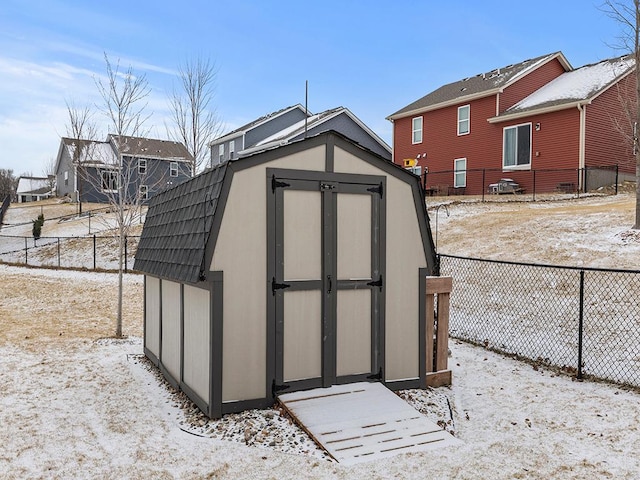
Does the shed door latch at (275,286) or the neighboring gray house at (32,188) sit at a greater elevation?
the neighboring gray house at (32,188)

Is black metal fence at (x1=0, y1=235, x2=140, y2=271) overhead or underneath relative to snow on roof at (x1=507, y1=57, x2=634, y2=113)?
underneath

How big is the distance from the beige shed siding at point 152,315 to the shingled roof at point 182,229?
378 mm

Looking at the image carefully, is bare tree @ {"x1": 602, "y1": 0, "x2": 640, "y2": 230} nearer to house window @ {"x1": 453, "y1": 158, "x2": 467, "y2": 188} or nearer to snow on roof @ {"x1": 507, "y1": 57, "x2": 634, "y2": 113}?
snow on roof @ {"x1": 507, "y1": 57, "x2": 634, "y2": 113}

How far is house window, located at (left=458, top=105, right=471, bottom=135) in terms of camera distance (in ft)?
81.8

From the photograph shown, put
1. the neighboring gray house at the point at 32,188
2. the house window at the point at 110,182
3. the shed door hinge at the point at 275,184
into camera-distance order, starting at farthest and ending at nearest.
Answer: the neighboring gray house at the point at 32,188
the house window at the point at 110,182
the shed door hinge at the point at 275,184

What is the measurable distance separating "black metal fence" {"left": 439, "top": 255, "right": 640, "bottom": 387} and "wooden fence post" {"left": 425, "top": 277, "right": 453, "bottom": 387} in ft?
4.94

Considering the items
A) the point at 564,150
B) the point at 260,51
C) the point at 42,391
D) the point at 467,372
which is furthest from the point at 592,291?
the point at 260,51

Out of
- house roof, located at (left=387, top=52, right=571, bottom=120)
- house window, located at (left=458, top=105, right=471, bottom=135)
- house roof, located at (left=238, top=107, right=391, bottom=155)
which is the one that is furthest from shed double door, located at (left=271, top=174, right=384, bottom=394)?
house roof, located at (left=238, top=107, right=391, bottom=155)

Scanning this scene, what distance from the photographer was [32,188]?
60.7 meters

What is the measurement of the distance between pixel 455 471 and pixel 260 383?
7.03 feet

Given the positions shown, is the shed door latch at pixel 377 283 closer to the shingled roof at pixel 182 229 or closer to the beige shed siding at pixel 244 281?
the beige shed siding at pixel 244 281

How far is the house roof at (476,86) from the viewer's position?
2378 cm

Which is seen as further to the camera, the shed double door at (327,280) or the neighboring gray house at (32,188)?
the neighboring gray house at (32,188)

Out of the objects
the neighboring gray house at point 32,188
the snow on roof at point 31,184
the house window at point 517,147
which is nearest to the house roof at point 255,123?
the house window at point 517,147
